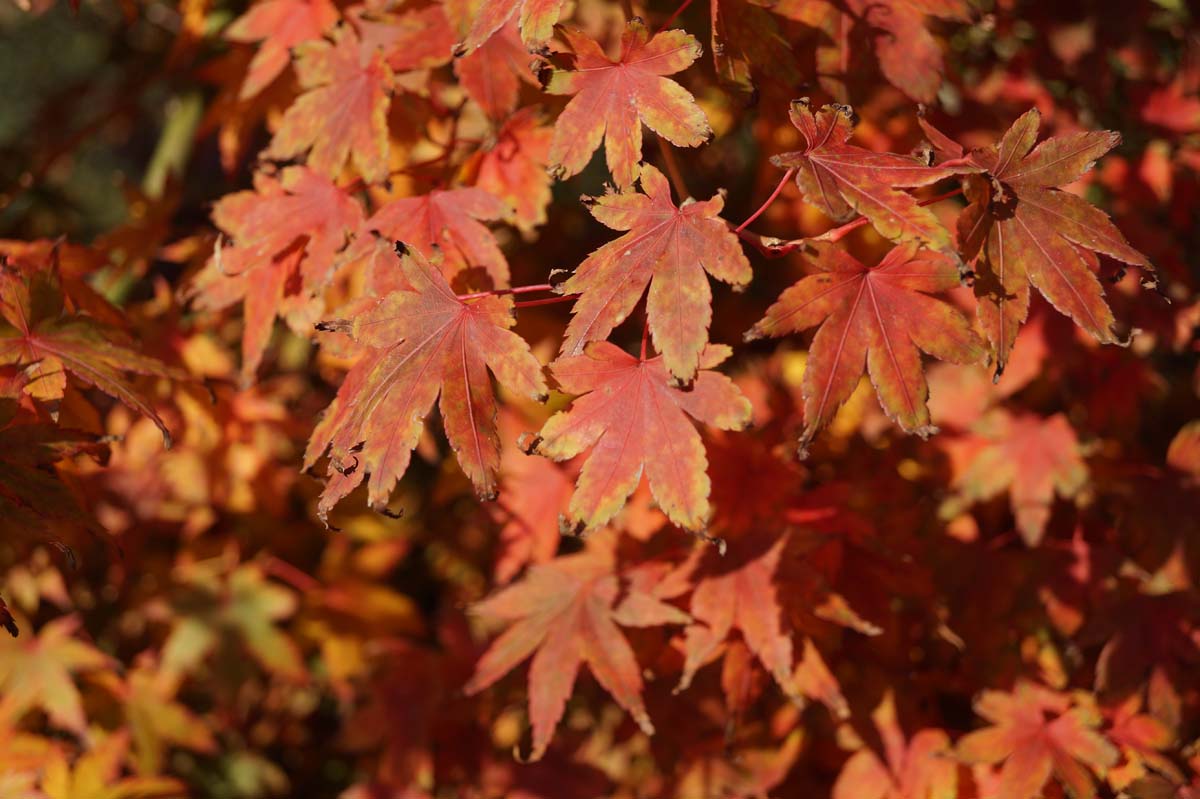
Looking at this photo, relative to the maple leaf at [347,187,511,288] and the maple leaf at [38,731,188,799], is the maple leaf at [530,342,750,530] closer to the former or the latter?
the maple leaf at [347,187,511,288]

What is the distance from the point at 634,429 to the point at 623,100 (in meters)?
A: 0.37

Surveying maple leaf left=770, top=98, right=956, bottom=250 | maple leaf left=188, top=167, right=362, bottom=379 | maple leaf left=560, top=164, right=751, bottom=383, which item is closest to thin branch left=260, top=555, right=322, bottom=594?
maple leaf left=188, top=167, right=362, bottom=379

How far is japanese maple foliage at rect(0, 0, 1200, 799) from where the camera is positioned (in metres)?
1.09

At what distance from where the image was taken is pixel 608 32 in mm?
2301

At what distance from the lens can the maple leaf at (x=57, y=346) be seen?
125 cm

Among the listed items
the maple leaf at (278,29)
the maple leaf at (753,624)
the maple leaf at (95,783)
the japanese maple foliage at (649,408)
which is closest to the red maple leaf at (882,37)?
the japanese maple foliage at (649,408)

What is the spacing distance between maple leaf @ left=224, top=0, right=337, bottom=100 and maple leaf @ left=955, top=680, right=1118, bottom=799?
1.49 metres

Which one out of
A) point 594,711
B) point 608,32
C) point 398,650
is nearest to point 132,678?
point 398,650

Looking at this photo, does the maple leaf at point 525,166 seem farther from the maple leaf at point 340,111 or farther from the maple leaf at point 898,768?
the maple leaf at point 898,768

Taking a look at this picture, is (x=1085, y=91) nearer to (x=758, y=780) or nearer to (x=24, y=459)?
(x=758, y=780)

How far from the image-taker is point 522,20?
1.10 m

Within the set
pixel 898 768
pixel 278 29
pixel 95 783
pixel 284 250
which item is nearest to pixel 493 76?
pixel 284 250

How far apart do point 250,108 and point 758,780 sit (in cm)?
149

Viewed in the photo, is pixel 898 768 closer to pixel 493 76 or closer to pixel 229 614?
pixel 493 76
